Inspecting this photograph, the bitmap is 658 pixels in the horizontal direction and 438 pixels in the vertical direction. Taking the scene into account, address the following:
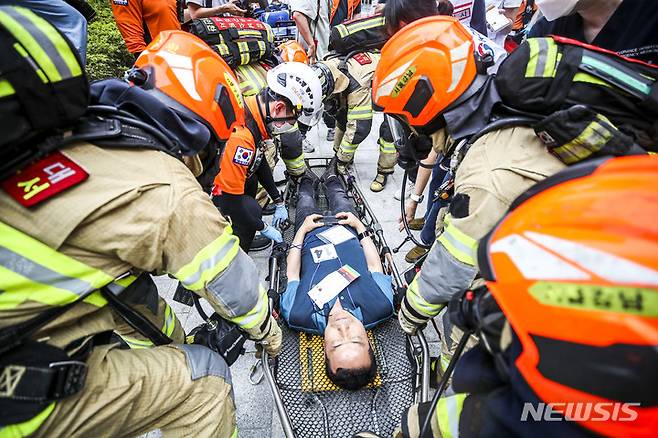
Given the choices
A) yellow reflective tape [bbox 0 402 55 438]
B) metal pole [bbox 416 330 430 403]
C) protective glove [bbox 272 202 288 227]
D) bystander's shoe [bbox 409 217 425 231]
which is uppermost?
yellow reflective tape [bbox 0 402 55 438]

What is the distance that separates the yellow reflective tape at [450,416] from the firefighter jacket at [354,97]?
347cm

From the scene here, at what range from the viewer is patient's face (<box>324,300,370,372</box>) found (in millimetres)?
2188

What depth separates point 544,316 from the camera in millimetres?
731

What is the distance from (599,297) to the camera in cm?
66

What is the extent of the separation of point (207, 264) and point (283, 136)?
2.45 meters

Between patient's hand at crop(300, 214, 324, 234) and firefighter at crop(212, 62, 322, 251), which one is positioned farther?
patient's hand at crop(300, 214, 324, 234)

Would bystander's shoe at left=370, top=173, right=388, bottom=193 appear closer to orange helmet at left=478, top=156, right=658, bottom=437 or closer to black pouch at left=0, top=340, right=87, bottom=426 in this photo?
orange helmet at left=478, top=156, right=658, bottom=437

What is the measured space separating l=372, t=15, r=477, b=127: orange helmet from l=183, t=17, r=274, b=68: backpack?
2.09 metres

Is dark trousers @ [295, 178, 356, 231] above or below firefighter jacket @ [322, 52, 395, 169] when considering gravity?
below

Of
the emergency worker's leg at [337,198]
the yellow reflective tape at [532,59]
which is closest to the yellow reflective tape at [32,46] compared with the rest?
the yellow reflective tape at [532,59]

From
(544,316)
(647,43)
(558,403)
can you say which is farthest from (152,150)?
(647,43)

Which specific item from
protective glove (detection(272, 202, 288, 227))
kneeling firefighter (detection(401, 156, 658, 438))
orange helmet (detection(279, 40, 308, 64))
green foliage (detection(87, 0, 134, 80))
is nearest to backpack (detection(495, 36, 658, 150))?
kneeling firefighter (detection(401, 156, 658, 438))

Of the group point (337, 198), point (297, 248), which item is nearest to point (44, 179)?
point (297, 248)

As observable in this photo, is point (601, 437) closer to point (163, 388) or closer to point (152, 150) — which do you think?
point (163, 388)
